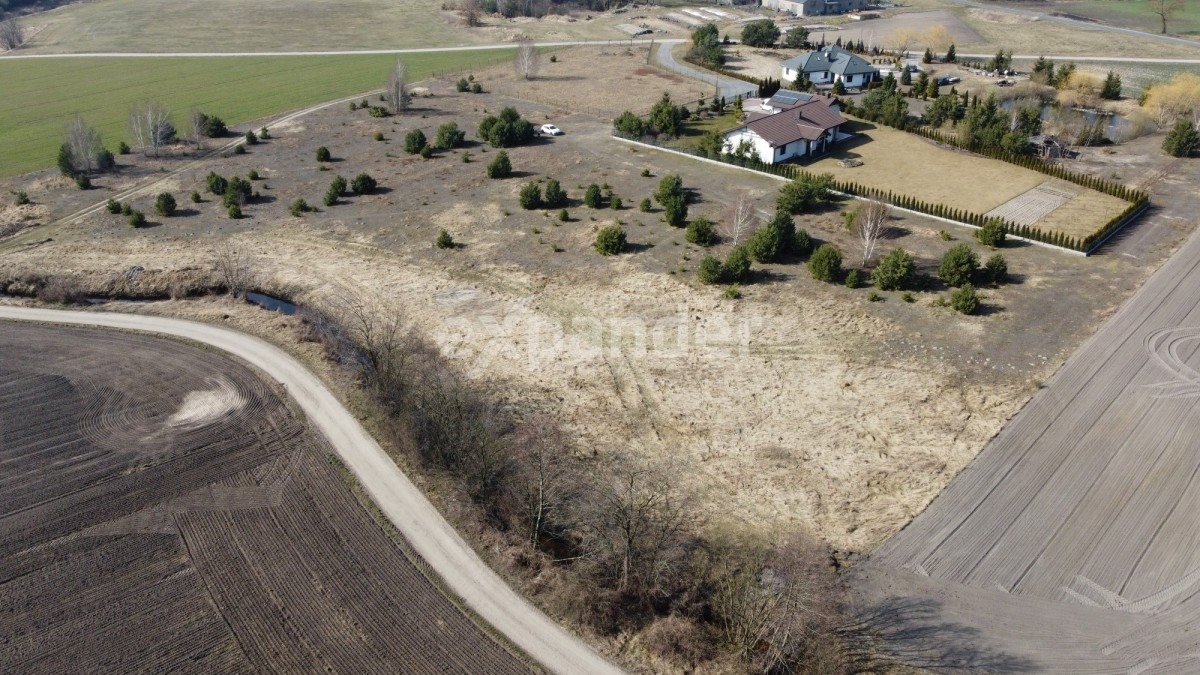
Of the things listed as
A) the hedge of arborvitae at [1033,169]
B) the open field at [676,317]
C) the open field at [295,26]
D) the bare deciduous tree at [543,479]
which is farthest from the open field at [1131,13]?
the bare deciduous tree at [543,479]

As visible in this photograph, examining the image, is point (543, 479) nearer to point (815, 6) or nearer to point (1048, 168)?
point (1048, 168)

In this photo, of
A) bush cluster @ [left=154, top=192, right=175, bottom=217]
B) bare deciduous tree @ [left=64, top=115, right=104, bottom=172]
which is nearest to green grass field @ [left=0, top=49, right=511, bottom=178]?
bare deciduous tree @ [left=64, top=115, right=104, bottom=172]

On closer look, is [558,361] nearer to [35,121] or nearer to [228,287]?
[228,287]

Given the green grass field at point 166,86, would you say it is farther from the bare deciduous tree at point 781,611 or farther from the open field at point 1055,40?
the bare deciduous tree at point 781,611

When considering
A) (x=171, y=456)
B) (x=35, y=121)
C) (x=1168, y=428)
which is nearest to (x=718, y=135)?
(x=1168, y=428)

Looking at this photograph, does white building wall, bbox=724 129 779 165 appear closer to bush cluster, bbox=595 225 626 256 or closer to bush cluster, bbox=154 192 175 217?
bush cluster, bbox=595 225 626 256

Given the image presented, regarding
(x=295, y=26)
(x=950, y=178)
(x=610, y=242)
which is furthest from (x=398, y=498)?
(x=295, y=26)
